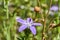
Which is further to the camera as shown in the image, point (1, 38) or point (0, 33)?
point (0, 33)

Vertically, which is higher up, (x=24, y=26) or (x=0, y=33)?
(x=24, y=26)

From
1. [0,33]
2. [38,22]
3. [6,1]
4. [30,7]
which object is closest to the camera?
[38,22]

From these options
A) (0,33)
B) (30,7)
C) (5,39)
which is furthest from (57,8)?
(5,39)

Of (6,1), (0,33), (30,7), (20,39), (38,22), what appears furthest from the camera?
(30,7)

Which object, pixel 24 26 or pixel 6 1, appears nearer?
pixel 24 26

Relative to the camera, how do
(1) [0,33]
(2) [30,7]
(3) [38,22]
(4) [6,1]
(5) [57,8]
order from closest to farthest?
(3) [38,22], (4) [6,1], (1) [0,33], (2) [30,7], (5) [57,8]

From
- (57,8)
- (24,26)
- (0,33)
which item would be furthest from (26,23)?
(57,8)

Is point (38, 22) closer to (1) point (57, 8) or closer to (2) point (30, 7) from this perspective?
(2) point (30, 7)

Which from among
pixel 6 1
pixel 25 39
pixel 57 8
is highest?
pixel 6 1

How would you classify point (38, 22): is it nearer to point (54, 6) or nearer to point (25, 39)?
point (25, 39)
